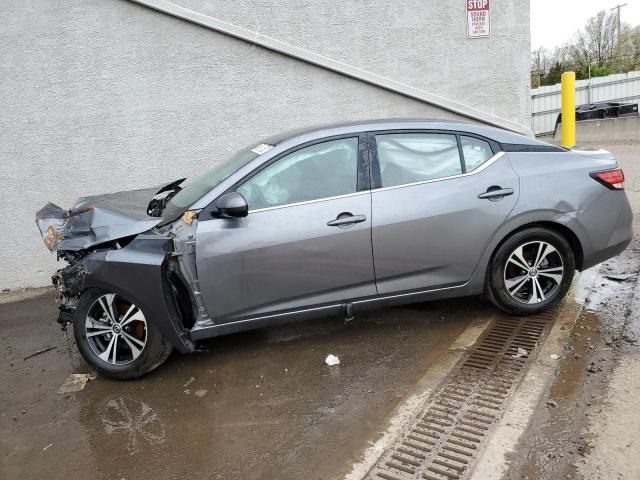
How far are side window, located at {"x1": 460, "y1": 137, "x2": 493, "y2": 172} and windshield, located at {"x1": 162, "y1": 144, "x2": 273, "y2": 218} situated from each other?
147 cm

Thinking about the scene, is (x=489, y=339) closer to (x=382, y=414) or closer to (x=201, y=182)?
(x=382, y=414)

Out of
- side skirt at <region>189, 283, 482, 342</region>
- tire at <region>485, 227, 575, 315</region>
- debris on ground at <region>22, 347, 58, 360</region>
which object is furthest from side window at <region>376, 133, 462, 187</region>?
debris on ground at <region>22, 347, 58, 360</region>

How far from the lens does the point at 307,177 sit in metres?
3.98

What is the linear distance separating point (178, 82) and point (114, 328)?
11.4 ft

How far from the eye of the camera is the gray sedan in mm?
3820

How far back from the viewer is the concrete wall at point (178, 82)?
621 cm

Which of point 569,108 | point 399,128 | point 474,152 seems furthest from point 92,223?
point 569,108

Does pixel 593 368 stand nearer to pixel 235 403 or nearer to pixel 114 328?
pixel 235 403

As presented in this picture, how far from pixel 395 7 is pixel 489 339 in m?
4.40

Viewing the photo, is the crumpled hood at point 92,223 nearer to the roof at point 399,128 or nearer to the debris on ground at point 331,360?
the roof at point 399,128

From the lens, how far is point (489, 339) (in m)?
4.11

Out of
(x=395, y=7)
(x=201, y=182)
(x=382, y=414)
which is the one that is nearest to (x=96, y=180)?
(x=201, y=182)

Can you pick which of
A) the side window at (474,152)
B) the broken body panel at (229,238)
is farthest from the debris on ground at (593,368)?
the side window at (474,152)

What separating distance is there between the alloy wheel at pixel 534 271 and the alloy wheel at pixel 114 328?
2.74 meters
